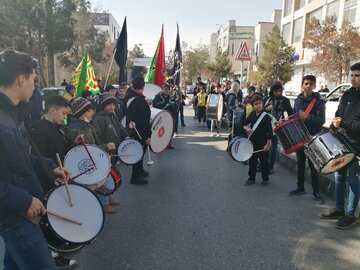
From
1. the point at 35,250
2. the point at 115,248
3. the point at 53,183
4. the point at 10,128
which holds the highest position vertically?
the point at 10,128

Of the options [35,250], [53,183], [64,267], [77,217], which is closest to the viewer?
[35,250]

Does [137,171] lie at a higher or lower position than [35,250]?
lower

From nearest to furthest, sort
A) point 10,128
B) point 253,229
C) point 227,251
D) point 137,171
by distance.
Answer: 1. point 10,128
2. point 227,251
3. point 253,229
4. point 137,171

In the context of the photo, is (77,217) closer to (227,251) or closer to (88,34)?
(227,251)

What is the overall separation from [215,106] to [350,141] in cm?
723

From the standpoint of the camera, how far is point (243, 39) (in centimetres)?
3772

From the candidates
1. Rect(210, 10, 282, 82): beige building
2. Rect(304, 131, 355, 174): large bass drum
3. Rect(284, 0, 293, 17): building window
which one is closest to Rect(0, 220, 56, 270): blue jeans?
Rect(304, 131, 355, 174): large bass drum

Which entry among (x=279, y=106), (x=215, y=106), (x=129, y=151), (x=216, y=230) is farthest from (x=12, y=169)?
(x=215, y=106)

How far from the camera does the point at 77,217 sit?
7.68ft

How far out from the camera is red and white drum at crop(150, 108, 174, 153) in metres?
6.09

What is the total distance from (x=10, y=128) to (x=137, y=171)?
4100 millimetres

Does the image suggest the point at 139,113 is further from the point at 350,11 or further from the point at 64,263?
the point at 350,11

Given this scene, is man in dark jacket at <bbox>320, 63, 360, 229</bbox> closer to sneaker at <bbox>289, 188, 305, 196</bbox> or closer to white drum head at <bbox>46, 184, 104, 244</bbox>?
sneaker at <bbox>289, 188, 305, 196</bbox>

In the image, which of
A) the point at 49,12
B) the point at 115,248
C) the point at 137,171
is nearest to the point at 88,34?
the point at 49,12
